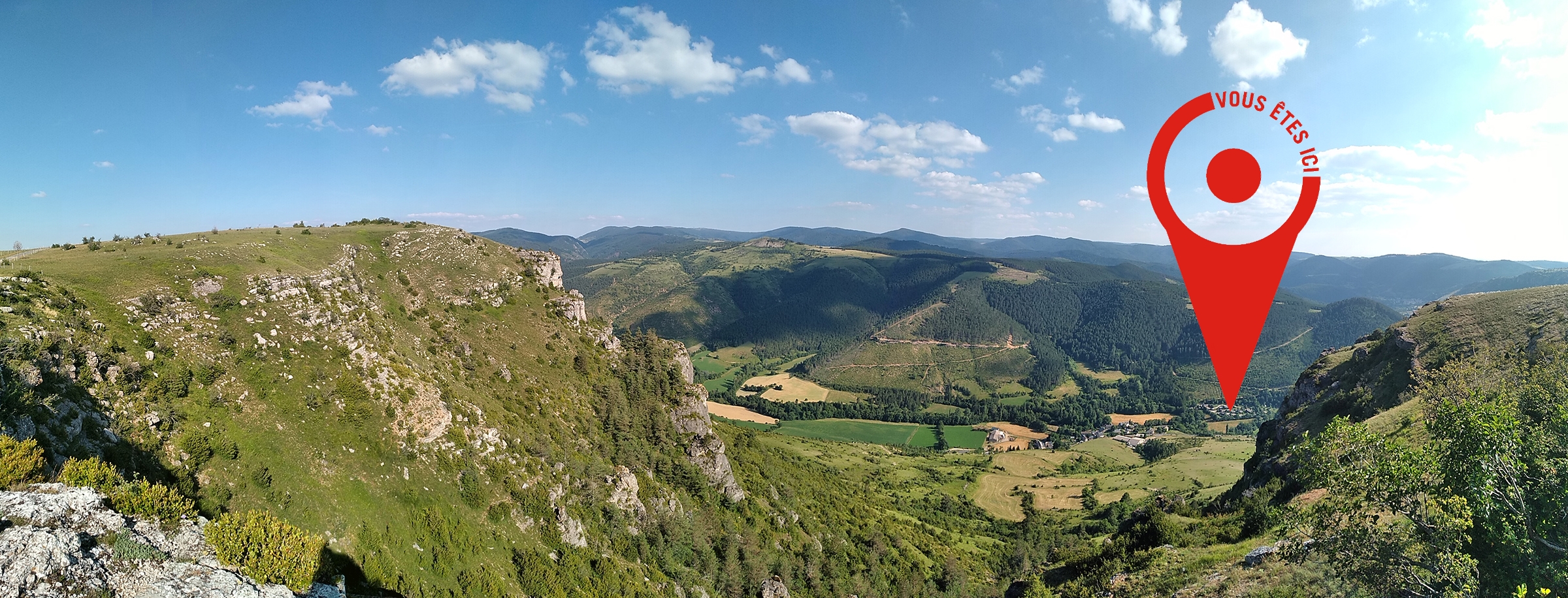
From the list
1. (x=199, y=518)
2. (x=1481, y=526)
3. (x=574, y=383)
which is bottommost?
(x=574, y=383)

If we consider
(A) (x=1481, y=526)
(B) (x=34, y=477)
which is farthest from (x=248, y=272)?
(A) (x=1481, y=526)

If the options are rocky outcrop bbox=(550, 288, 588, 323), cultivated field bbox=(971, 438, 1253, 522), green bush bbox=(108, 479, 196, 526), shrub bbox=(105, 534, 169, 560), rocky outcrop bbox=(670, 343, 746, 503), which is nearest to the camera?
shrub bbox=(105, 534, 169, 560)

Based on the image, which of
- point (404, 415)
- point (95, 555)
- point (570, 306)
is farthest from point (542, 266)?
point (95, 555)

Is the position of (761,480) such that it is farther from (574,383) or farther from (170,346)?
(170,346)

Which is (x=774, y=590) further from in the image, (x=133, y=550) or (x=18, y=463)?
(x=18, y=463)

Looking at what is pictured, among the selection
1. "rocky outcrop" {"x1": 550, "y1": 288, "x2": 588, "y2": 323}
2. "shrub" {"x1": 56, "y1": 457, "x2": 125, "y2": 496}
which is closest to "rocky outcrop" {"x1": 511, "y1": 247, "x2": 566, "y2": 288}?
"rocky outcrop" {"x1": 550, "y1": 288, "x2": 588, "y2": 323}

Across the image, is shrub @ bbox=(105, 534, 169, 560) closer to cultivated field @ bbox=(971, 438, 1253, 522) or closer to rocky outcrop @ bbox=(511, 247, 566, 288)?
rocky outcrop @ bbox=(511, 247, 566, 288)

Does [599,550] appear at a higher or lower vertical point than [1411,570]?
lower
